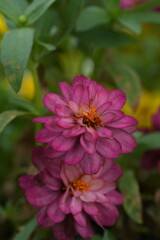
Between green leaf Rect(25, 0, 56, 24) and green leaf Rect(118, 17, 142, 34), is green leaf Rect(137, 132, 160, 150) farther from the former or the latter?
green leaf Rect(25, 0, 56, 24)

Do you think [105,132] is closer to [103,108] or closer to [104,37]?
[103,108]

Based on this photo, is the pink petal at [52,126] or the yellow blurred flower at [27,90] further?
the yellow blurred flower at [27,90]

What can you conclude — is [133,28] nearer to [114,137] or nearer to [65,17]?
[65,17]

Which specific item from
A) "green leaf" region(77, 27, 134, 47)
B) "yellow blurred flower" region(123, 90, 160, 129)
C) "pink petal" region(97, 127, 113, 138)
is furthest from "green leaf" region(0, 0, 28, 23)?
"yellow blurred flower" region(123, 90, 160, 129)

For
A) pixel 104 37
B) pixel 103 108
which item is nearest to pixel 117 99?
pixel 103 108

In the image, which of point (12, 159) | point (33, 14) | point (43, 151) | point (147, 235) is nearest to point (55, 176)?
point (43, 151)

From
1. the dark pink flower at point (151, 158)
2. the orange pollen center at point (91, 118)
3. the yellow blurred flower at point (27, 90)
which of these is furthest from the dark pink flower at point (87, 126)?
the yellow blurred flower at point (27, 90)

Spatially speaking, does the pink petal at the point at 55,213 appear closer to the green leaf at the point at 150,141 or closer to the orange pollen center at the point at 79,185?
the orange pollen center at the point at 79,185
